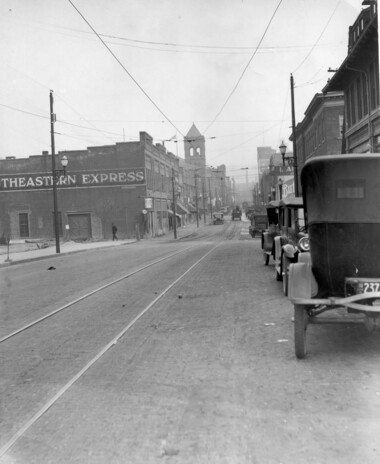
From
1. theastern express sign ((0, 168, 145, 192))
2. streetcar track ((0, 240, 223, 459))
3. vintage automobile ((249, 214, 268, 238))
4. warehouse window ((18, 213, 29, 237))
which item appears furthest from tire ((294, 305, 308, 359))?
warehouse window ((18, 213, 29, 237))

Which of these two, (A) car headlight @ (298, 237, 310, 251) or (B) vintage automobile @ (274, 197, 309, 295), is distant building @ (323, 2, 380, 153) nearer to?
(B) vintage automobile @ (274, 197, 309, 295)

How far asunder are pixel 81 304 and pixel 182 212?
2430 inches

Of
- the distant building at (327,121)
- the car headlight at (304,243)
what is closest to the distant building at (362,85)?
the distant building at (327,121)

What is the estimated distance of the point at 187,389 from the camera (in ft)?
14.6

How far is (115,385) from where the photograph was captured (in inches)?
181

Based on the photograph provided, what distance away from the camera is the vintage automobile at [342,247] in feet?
17.1

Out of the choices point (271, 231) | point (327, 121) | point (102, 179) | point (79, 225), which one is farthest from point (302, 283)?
point (79, 225)

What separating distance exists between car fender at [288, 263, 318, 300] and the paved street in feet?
2.28

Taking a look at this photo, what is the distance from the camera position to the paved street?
3330 millimetres

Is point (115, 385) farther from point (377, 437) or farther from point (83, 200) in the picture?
point (83, 200)

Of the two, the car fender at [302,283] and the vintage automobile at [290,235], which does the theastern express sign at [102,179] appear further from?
the car fender at [302,283]

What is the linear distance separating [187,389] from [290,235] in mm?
7349

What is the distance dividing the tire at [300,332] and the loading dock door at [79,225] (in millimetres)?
45501

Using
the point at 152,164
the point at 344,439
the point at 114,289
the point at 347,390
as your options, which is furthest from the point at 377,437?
the point at 152,164
